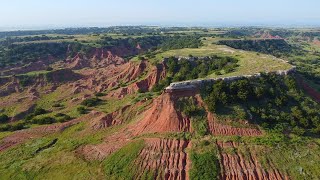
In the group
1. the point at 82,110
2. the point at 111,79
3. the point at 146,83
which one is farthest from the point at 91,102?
the point at 111,79

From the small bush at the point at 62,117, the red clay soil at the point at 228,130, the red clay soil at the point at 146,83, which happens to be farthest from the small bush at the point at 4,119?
the red clay soil at the point at 228,130

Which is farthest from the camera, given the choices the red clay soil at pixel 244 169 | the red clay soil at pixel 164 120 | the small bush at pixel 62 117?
the small bush at pixel 62 117

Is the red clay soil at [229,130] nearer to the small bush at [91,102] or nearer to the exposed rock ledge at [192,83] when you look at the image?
the exposed rock ledge at [192,83]

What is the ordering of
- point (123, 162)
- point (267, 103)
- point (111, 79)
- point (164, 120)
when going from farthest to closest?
point (111, 79) < point (267, 103) < point (164, 120) < point (123, 162)

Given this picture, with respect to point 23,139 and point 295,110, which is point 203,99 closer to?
point 295,110

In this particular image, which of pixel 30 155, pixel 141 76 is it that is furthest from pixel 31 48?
pixel 30 155

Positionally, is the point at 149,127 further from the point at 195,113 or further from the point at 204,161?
the point at 204,161
